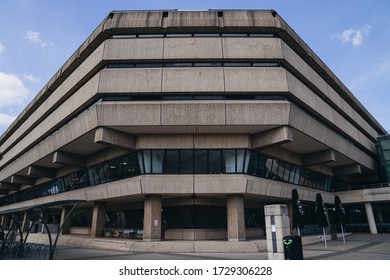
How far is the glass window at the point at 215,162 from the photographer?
75.8ft

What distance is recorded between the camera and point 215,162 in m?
23.2

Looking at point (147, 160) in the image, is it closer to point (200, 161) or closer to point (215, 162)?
point (200, 161)

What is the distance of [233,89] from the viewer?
2258cm

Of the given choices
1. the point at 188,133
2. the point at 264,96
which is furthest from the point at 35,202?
the point at 264,96

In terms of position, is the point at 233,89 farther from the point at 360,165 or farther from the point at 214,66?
the point at 360,165

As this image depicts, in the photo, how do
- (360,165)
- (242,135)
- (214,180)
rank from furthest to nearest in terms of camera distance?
(360,165) → (242,135) → (214,180)

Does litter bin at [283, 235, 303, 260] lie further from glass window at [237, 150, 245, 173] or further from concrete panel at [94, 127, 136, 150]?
concrete panel at [94, 127, 136, 150]

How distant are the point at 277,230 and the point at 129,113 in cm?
1440

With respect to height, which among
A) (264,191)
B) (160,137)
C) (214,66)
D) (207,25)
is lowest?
(264,191)

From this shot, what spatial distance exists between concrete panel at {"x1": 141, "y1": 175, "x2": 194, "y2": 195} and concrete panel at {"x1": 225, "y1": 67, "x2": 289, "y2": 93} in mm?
8614

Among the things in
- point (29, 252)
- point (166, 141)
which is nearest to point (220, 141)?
point (166, 141)

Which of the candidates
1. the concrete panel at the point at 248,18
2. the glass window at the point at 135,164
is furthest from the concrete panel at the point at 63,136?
the concrete panel at the point at 248,18
